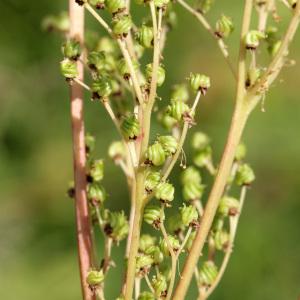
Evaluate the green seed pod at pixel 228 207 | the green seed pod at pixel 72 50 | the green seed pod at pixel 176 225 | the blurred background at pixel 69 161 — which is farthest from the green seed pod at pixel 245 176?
the blurred background at pixel 69 161

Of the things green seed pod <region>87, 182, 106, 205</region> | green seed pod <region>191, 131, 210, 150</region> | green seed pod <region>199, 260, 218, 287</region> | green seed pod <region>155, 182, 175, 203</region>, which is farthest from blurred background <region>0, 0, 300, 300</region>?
green seed pod <region>155, 182, 175, 203</region>

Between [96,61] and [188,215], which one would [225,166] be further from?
[96,61]

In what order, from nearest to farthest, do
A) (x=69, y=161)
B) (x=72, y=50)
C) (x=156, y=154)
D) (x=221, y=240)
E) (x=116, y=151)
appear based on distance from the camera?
(x=156, y=154), (x=72, y=50), (x=221, y=240), (x=116, y=151), (x=69, y=161)

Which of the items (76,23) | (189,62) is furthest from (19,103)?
(76,23)

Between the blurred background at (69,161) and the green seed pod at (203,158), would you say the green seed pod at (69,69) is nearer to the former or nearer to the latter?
the green seed pod at (203,158)

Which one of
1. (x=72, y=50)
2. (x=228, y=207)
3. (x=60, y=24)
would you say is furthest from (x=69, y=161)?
(x=72, y=50)

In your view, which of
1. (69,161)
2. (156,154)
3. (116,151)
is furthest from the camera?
(69,161)
